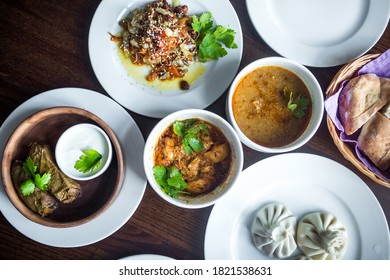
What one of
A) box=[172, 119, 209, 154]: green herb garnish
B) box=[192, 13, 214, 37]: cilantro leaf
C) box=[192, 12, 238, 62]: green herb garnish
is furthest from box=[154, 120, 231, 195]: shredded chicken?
box=[192, 13, 214, 37]: cilantro leaf

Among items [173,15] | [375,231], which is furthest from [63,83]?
[375,231]

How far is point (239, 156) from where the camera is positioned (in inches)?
78.2

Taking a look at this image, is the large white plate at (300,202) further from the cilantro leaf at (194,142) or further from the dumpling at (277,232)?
the cilantro leaf at (194,142)

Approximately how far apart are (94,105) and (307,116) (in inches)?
40.1

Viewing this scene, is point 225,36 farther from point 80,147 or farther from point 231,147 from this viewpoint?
point 80,147

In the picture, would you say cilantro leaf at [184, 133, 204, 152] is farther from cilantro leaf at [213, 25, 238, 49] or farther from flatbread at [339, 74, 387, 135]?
flatbread at [339, 74, 387, 135]

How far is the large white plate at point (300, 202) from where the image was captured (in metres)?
2.12

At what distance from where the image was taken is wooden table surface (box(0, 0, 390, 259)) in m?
2.14

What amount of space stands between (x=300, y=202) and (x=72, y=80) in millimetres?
1279

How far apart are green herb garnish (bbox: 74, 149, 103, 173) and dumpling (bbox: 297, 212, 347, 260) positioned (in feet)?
3.41

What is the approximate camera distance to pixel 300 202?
2.19 meters

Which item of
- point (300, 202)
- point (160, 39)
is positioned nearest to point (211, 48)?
point (160, 39)

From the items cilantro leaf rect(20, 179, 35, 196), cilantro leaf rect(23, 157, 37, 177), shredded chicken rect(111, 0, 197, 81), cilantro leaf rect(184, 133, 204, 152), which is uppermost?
shredded chicken rect(111, 0, 197, 81)

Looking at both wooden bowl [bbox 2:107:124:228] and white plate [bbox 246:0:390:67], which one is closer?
wooden bowl [bbox 2:107:124:228]
